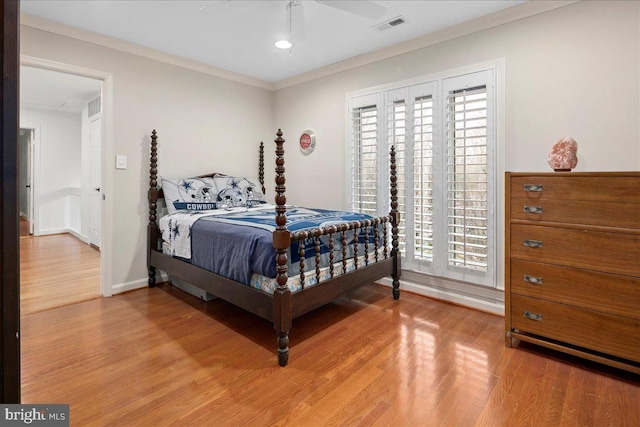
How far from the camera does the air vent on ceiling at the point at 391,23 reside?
2902mm

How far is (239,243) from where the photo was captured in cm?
247

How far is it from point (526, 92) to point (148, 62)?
360 cm

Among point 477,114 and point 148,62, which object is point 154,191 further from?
point 477,114

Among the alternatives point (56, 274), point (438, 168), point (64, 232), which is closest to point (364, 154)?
point (438, 168)

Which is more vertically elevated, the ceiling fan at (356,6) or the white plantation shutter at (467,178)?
the ceiling fan at (356,6)

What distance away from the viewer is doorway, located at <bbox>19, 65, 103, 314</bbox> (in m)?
3.98

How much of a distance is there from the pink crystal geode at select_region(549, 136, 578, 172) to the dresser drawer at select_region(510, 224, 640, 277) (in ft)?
Result: 1.37

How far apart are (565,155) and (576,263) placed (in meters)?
0.69

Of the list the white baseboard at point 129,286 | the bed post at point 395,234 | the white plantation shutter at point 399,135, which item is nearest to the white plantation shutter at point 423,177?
the white plantation shutter at point 399,135

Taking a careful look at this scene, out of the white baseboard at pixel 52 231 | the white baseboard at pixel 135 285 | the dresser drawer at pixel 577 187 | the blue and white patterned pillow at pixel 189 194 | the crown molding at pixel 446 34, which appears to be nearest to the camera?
the dresser drawer at pixel 577 187

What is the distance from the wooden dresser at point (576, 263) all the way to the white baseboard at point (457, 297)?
0.55 metres

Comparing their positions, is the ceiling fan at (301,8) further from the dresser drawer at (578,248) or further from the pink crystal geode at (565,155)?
the dresser drawer at (578,248)

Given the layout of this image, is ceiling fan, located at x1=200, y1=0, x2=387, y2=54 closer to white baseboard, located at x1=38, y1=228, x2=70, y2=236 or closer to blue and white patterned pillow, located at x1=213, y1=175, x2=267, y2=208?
blue and white patterned pillow, located at x1=213, y1=175, x2=267, y2=208

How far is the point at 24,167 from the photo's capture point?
24.3 feet
